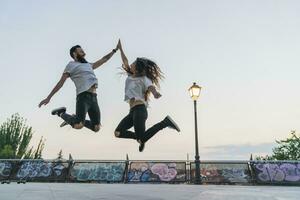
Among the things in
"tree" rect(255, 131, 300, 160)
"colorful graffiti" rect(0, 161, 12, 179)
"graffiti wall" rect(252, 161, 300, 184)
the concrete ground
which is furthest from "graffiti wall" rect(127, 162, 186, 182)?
"tree" rect(255, 131, 300, 160)

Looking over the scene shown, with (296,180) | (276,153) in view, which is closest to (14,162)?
(296,180)

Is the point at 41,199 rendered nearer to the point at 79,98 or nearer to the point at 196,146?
the point at 79,98

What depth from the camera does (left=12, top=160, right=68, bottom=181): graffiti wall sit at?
18.5 metres

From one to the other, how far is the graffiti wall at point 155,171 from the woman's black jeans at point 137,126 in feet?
40.3

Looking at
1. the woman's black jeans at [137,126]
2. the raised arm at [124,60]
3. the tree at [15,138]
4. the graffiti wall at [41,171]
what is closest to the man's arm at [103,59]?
the raised arm at [124,60]

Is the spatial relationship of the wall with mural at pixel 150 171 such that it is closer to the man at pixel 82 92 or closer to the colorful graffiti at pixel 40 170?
the colorful graffiti at pixel 40 170

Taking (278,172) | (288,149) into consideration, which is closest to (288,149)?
(288,149)

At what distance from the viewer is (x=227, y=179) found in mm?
17422

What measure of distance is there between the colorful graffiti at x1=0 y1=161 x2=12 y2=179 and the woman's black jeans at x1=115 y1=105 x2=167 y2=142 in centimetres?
1528

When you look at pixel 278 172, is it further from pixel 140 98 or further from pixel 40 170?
pixel 140 98

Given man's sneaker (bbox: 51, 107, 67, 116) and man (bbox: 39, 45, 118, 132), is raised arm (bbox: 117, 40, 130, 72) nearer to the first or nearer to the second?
man (bbox: 39, 45, 118, 132)

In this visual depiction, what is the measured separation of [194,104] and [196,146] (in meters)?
1.88

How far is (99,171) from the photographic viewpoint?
62.1 ft

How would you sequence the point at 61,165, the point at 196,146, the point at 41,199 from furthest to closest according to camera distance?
the point at 61,165
the point at 196,146
the point at 41,199
